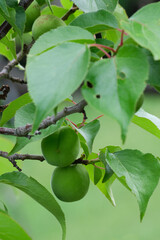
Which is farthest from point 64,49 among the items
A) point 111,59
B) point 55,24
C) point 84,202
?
point 84,202

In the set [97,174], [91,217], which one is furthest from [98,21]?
[91,217]

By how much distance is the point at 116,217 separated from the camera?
2.88m

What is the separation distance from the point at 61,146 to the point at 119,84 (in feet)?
0.94

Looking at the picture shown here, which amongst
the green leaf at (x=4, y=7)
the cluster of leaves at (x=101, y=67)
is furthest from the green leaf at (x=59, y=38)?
the green leaf at (x=4, y=7)

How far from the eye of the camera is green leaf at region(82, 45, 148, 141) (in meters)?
0.41

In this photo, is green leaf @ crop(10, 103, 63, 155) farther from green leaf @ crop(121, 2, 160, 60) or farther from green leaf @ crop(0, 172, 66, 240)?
green leaf @ crop(121, 2, 160, 60)

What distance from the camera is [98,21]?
1.73 ft

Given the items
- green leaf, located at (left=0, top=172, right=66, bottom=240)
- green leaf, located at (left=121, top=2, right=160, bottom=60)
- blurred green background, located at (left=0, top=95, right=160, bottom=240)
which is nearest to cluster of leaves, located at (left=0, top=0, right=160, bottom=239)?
green leaf, located at (left=121, top=2, right=160, bottom=60)

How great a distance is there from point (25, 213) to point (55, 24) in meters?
2.36

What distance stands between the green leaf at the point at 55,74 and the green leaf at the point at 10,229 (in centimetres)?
23

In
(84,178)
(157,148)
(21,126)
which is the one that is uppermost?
(21,126)

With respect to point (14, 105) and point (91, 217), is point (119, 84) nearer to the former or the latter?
point (14, 105)

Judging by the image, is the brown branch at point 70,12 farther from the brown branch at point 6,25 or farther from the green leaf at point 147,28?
the green leaf at point 147,28

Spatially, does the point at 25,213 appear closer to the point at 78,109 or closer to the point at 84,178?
the point at 84,178
